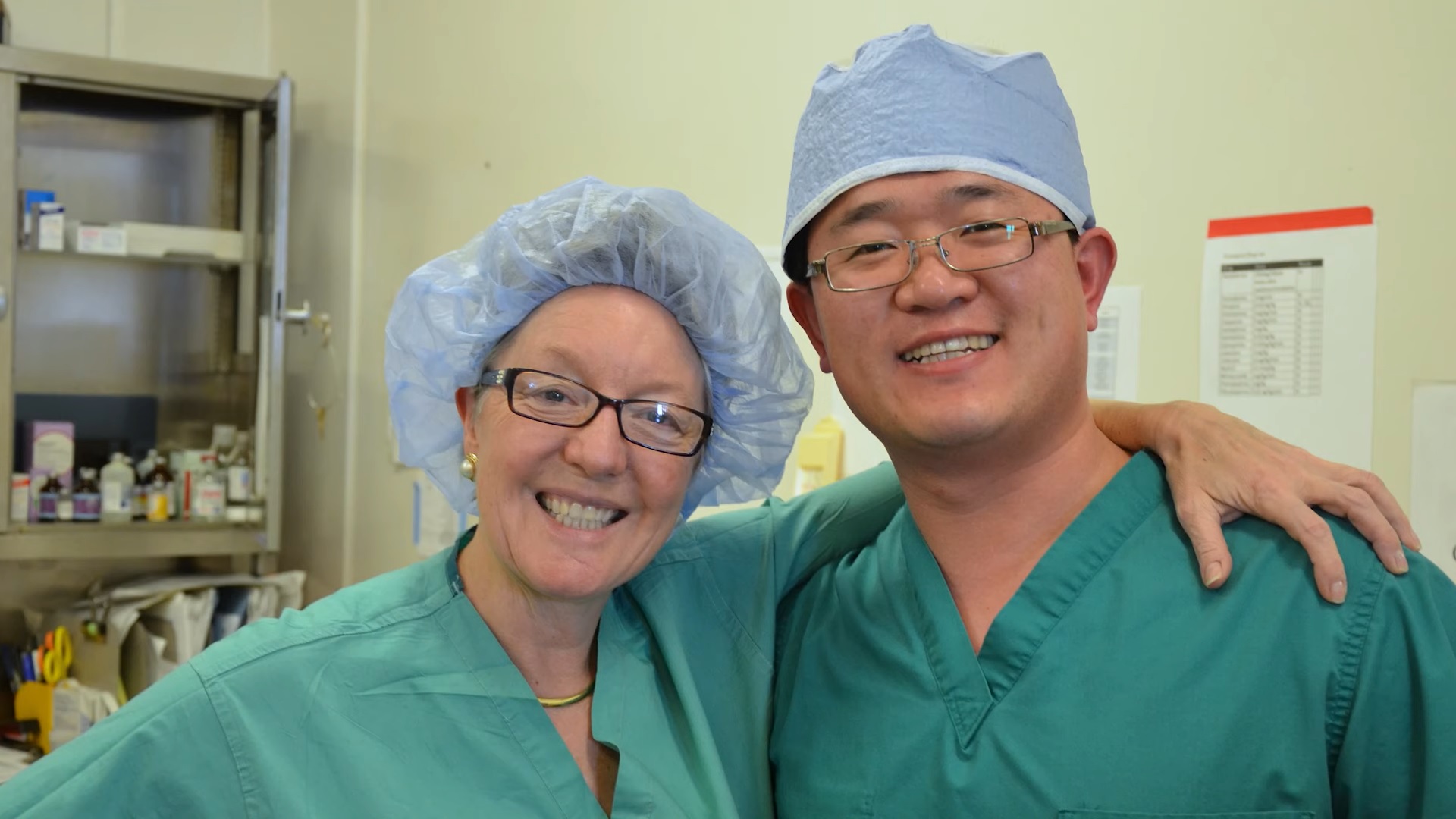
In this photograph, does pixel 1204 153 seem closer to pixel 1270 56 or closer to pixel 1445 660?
pixel 1270 56

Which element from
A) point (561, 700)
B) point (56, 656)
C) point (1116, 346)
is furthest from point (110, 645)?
point (1116, 346)

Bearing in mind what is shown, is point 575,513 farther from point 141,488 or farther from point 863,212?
point 141,488

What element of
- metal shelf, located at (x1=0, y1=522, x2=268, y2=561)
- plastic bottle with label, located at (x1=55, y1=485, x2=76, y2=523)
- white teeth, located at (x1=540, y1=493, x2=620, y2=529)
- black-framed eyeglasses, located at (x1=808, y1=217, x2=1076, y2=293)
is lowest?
metal shelf, located at (x1=0, y1=522, x2=268, y2=561)

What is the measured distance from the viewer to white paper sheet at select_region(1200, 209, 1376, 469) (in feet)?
4.57

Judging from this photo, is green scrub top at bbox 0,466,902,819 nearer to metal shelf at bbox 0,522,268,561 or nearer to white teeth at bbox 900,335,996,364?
white teeth at bbox 900,335,996,364

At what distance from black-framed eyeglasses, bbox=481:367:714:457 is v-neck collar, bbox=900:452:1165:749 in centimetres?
32

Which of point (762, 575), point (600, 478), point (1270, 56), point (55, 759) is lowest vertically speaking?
point (55, 759)

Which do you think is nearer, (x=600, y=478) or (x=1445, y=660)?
(x=1445, y=660)

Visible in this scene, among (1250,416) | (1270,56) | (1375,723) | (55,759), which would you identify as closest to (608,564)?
(55,759)

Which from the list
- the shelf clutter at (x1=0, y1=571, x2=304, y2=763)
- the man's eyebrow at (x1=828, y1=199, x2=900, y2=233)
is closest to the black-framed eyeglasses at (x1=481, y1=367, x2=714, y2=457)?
the man's eyebrow at (x1=828, y1=199, x2=900, y2=233)

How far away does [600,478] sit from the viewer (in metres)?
1.20

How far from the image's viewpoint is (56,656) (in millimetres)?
2934

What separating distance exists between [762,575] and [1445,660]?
69 centimetres

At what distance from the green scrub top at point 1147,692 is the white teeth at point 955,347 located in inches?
7.9
